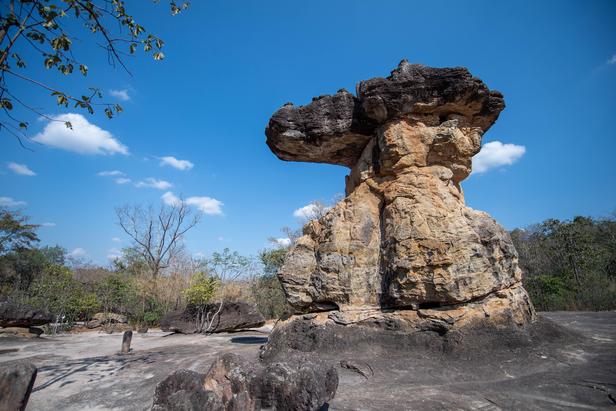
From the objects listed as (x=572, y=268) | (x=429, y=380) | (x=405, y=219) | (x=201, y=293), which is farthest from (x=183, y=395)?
(x=572, y=268)

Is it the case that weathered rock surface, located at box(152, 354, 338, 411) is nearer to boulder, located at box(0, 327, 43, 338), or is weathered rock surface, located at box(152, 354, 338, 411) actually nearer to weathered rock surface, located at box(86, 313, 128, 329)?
boulder, located at box(0, 327, 43, 338)

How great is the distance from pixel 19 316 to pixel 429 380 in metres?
15.0

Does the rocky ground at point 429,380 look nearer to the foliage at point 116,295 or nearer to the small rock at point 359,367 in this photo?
the small rock at point 359,367

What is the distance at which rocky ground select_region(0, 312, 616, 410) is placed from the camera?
3871 millimetres

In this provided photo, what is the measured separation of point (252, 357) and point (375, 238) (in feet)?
12.6

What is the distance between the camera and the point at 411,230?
21.6 feet

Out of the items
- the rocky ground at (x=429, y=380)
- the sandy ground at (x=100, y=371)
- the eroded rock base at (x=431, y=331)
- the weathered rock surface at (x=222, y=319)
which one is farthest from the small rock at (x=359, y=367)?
the weathered rock surface at (x=222, y=319)

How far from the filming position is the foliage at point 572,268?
12.8 m

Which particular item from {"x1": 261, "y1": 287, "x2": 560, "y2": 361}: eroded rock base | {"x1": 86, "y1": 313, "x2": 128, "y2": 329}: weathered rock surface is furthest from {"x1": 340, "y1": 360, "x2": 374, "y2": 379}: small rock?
{"x1": 86, "y1": 313, "x2": 128, "y2": 329}: weathered rock surface

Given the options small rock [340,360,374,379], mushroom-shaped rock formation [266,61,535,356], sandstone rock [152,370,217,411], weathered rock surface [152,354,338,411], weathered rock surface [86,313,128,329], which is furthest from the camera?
weathered rock surface [86,313,128,329]

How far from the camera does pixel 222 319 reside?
1357 centimetres

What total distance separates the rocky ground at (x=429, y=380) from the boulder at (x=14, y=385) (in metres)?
1.33

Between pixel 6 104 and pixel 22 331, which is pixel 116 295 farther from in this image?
pixel 6 104

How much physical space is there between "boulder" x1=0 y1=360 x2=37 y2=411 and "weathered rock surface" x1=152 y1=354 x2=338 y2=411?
1.52 meters
